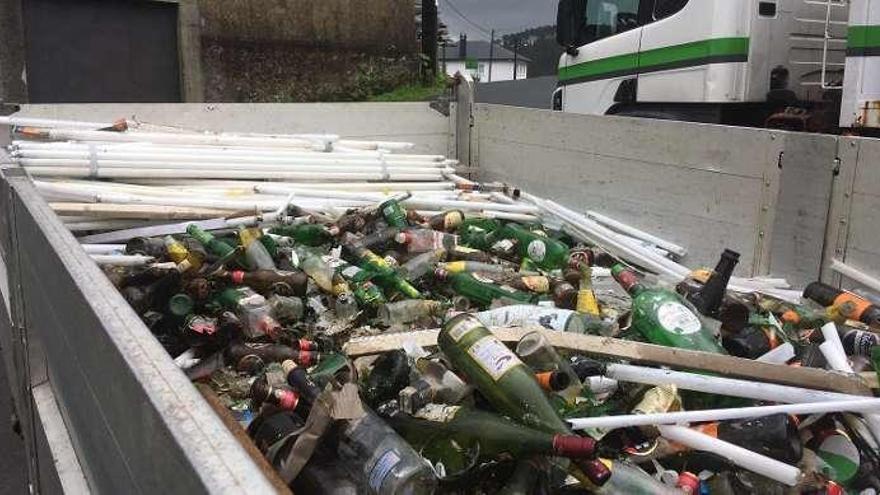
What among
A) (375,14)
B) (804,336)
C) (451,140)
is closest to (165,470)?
(804,336)

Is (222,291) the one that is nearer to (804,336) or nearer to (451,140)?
(804,336)

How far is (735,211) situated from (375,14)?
12984 mm

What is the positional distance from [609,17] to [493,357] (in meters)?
5.88

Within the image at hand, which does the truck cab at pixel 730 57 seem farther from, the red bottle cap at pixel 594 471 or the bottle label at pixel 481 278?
the red bottle cap at pixel 594 471

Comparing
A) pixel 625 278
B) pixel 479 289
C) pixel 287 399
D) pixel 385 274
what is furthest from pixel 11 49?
pixel 287 399

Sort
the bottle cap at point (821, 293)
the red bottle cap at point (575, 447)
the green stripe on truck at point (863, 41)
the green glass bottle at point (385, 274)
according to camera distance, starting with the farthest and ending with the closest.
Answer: the green stripe on truck at point (863, 41) → the green glass bottle at point (385, 274) → the bottle cap at point (821, 293) → the red bottle cap at point (575, 447)

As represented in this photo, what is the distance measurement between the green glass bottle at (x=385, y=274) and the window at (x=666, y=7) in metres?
3.84

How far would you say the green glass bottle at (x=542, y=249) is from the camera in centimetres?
431

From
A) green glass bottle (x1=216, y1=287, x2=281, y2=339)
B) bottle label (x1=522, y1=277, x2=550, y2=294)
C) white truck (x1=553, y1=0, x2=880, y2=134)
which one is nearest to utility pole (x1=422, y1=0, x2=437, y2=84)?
white truck (x1=553, y1=0, x2=880, y2=134)

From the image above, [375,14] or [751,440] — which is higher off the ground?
[375,14]

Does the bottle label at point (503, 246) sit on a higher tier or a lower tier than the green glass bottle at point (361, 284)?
higher

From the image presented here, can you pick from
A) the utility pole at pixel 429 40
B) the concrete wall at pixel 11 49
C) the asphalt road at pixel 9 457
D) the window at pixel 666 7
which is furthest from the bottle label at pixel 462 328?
the utility pole at pixel 429 40

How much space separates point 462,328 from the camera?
2.36m

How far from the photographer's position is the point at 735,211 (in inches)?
161
